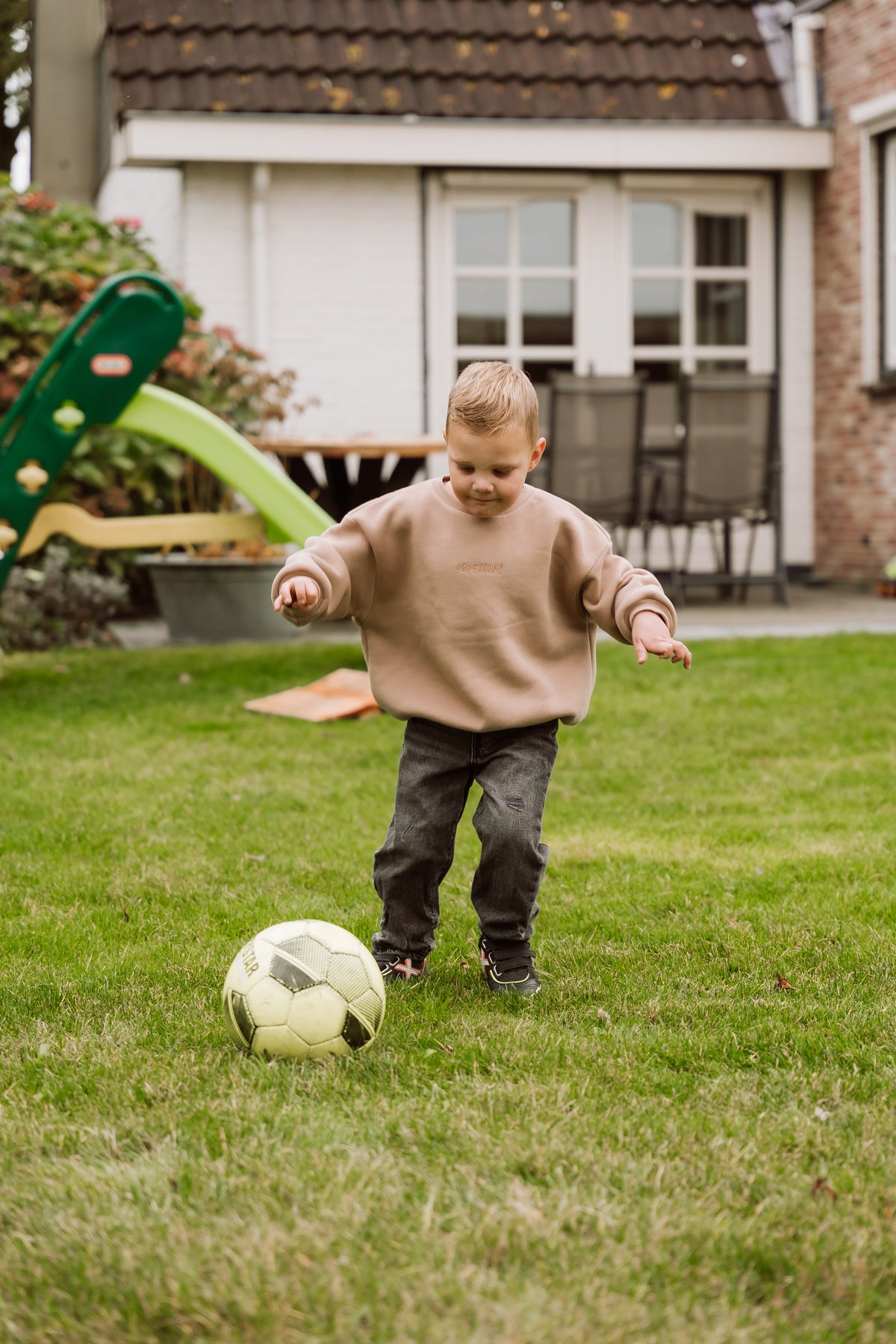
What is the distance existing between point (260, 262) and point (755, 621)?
180 inches

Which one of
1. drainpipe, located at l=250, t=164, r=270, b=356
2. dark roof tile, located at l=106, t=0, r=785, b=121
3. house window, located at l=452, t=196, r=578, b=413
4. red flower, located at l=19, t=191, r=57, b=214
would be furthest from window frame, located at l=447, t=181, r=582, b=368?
red flower, located at l=19, t=191, r=57, b=214

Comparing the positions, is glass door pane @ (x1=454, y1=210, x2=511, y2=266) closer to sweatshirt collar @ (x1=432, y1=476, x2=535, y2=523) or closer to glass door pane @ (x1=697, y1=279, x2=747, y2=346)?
glass door pane @ (x1=697, y1=279, x2=747, y2=346)

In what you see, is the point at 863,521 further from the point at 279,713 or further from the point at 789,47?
the point at 279,713

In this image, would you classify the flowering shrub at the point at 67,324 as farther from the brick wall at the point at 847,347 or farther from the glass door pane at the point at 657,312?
the brick wall at the point at 847,347

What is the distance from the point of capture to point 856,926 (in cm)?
345

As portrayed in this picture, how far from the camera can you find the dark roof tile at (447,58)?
10.9m

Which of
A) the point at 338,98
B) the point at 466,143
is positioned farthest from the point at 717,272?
the point at 338,98

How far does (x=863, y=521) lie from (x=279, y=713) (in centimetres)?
649

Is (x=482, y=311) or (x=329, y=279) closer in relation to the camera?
(x=329, y=279)

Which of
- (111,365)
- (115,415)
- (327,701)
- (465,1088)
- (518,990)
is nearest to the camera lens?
→ (465,1088)

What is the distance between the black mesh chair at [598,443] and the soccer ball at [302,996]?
23.2 ft

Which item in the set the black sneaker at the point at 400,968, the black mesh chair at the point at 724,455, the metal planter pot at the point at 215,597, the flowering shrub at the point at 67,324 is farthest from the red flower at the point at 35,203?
the black sneaker at the point at 400,968

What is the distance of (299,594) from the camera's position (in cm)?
286

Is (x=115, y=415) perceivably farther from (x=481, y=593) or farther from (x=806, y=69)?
(x=806, y=69)
